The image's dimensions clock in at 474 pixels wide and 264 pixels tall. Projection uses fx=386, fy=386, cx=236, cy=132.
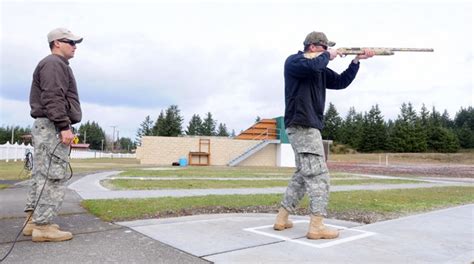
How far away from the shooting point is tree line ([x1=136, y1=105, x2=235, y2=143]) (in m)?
75.5

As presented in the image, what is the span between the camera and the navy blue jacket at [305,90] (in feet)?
13.1

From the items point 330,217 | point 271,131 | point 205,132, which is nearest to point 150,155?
point 271,131

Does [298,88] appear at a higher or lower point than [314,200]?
higher

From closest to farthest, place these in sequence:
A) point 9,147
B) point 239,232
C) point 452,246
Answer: point 452,246, point 239,232, point 9,147

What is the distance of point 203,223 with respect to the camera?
464cm

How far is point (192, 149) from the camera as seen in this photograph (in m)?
32.9

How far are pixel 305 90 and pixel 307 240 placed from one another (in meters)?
1.57

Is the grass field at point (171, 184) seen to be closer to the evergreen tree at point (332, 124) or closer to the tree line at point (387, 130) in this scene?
the tree line at point (387, 130)

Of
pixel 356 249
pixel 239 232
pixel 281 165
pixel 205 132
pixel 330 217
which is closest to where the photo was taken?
pixel 356 249

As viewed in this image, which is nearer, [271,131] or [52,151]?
[52,151]

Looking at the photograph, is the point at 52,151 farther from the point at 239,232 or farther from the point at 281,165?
the point at 281,165

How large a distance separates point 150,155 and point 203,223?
1123 inches

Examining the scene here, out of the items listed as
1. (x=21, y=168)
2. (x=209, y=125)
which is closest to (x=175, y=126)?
(x=209, y=125)

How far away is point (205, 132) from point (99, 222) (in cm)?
9719
